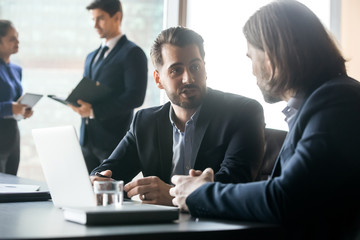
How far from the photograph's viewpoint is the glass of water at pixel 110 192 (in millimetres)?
1297

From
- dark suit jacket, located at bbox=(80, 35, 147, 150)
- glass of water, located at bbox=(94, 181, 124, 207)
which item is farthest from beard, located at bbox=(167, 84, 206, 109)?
dark suit jacket, located at bbox=(80, 35, 147, 150)

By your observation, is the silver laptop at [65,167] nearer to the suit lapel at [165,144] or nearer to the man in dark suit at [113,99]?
the suit lapel at [165,144]

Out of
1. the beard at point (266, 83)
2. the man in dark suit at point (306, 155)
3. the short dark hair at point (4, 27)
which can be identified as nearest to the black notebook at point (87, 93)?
the short dark hair at point (4, 27)

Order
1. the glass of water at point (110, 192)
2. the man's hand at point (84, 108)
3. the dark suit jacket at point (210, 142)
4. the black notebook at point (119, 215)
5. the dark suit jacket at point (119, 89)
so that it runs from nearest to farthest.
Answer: the black notebook at point (119, 215), the glass of water at point (110, 192), the dark suit jacket at point (210, 142), the man's hand at point (84, 108), the dark suit jacket at point (119, 89)

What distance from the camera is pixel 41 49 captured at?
448 centimetres

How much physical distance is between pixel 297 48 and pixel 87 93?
2.07 m

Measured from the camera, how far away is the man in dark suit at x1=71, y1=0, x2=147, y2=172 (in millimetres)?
3410

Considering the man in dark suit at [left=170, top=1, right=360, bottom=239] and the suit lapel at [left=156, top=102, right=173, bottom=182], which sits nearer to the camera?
the man in dark suit at [left=170, top=1, right=360, bottom=239]

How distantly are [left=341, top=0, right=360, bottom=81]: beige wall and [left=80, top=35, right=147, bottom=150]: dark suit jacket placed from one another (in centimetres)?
222

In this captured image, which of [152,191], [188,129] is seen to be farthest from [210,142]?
[152,191]

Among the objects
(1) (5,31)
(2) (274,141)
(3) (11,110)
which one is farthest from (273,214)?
(1) (5,31)

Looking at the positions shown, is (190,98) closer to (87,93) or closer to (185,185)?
(185,185)

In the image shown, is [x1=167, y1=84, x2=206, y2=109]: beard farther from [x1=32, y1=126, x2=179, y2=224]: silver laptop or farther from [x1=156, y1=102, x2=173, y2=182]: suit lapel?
[x1=32, y1=126, x2=179, y2=224]: silver laptop

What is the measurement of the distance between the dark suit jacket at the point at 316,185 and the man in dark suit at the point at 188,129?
2.15 ft
